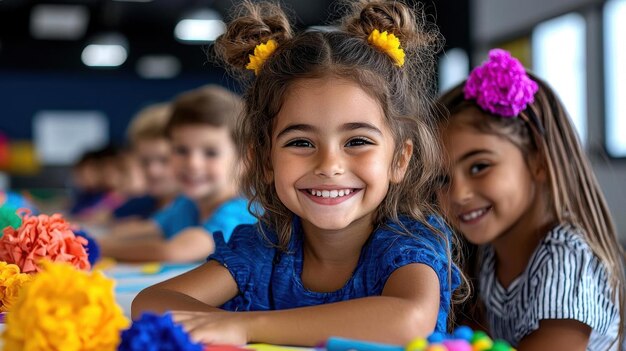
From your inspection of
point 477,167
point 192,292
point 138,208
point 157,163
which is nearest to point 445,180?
point 477,167

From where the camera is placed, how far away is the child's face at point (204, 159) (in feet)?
8.57

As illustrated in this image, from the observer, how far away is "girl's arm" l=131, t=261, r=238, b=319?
3.73 feet

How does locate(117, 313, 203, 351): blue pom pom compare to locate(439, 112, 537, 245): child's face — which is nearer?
locate(117, 313, 203, 351): blue pom pom

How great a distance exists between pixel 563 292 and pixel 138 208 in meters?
3.23

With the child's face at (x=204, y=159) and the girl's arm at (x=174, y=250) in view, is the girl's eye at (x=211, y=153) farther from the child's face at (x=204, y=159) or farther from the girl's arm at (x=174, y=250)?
the girl's arm at (x=174, y=250)

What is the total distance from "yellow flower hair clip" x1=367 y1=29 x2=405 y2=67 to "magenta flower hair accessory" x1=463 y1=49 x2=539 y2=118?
1.33 feet

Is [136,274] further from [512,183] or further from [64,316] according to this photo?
[64,316]

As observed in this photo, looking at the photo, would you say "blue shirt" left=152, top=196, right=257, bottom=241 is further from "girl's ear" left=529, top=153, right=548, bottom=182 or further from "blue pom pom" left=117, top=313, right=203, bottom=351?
"blue pom pom" left=117, top=313, right=203, bottom=351

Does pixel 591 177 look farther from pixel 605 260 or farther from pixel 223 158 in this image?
pixel 223 158

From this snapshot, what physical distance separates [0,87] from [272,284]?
447 inches

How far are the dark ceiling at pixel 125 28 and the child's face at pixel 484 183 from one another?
675 centimetres

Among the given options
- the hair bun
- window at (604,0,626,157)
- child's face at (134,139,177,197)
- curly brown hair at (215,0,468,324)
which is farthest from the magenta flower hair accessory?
window at (604,0,626,157)

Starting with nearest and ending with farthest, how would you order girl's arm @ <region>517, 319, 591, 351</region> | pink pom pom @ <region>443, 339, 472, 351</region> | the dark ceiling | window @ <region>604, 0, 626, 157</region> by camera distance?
pink pom pom @ <region>443, 339, 472, 351</region> < girl's arm @ <region>517, 319, 591, 351</region> < window @ <region>604, 0, 626, 157</region> < the dark ceiling

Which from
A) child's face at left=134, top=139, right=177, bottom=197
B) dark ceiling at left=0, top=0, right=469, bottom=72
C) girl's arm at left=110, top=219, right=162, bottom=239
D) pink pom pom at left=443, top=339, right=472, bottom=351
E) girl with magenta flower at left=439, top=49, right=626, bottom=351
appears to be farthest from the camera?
dark ceiling at left=0, top=0, right=469, bottom=72
